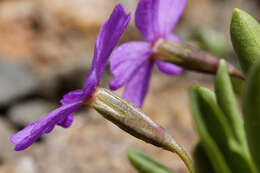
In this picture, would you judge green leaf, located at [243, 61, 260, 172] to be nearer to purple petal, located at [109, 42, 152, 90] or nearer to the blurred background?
purple petal, located at [109, 42, 152, 90]

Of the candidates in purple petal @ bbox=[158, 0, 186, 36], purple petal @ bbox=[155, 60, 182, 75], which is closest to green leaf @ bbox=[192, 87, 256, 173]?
purple petal @ bbox=[158, 0, 186, 36]

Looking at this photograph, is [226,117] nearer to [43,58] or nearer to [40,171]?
[40,171]

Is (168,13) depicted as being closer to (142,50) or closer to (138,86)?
(142,50)

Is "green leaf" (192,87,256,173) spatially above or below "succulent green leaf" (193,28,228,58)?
above

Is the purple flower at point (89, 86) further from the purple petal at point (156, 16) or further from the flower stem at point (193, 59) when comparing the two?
the flower stem at point (193, 59)

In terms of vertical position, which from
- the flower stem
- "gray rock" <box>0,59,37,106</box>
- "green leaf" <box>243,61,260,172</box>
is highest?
"green leaf" <box>243,61,260,172</box>

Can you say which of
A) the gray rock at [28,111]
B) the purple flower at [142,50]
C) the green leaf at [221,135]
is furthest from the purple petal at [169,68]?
the gray rock at [28,111]
